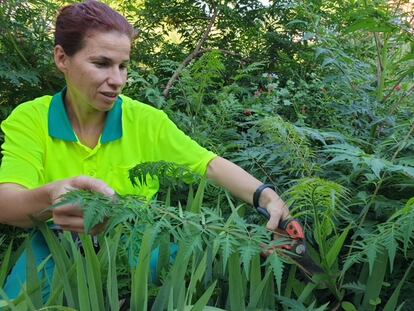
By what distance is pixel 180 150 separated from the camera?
1935mm

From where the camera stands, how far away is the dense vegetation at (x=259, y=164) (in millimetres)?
1299

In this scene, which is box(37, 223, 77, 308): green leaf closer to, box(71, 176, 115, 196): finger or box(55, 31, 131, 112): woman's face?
→ box(71, 176, 115, 196): finger

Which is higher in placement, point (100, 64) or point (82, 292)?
point (100, 64)

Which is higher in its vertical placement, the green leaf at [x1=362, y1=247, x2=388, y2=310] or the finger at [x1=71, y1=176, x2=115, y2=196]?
the finger at [x1=71, y1=176, x2=115, y2=196]

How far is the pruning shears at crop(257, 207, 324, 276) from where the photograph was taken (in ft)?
4.60

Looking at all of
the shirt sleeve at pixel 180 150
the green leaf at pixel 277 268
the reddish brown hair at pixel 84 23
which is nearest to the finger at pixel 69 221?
the green leaf at pixel 277 268

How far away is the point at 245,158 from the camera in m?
1.81

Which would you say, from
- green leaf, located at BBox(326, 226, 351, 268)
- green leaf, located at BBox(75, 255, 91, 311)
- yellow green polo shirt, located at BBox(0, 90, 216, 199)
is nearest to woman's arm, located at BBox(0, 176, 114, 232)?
green leaf, located at BBox(75, 255, 91, 311)

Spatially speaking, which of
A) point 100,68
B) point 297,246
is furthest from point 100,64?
point 297,246

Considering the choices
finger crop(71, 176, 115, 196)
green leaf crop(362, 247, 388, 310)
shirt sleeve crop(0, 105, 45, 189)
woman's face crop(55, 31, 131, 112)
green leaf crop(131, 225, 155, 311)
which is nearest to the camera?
finger crop(71, 176, 115, 196)

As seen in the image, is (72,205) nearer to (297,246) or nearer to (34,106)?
(297,246)

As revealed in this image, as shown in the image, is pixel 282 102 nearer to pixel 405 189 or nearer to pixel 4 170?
pixel 405 189

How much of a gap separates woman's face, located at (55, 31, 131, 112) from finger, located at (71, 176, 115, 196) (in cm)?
60

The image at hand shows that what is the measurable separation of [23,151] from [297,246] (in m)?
0.93
